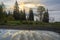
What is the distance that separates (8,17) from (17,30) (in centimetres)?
34

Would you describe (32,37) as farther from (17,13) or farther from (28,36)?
(17,13)

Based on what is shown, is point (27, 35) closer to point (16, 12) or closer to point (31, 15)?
point (31, 15)

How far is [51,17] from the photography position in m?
4.50

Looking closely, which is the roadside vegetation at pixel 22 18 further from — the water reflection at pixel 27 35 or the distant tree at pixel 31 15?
the water reflection at pixel 27 35

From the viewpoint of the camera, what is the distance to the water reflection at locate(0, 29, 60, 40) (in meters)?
4.51

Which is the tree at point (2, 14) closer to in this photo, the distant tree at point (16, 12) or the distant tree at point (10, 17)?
the distant tree at point (10, 17)

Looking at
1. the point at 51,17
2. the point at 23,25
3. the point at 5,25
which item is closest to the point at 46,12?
the point at 51,17

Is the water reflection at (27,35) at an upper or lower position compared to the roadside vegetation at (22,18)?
lower

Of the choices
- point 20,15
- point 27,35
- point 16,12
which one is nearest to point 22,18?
point 20,15

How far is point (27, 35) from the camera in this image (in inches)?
180

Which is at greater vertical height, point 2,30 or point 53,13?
point 53,13

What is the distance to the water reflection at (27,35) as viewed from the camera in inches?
178

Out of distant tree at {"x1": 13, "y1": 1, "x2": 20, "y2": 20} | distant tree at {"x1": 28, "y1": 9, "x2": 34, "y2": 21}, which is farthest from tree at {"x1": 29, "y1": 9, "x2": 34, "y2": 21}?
distant tree at {"x1": 13, "y1": 1, "x2": 20, "y2": 20}

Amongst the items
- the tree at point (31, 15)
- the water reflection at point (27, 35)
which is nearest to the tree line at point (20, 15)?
the tree at point (31, 15)
